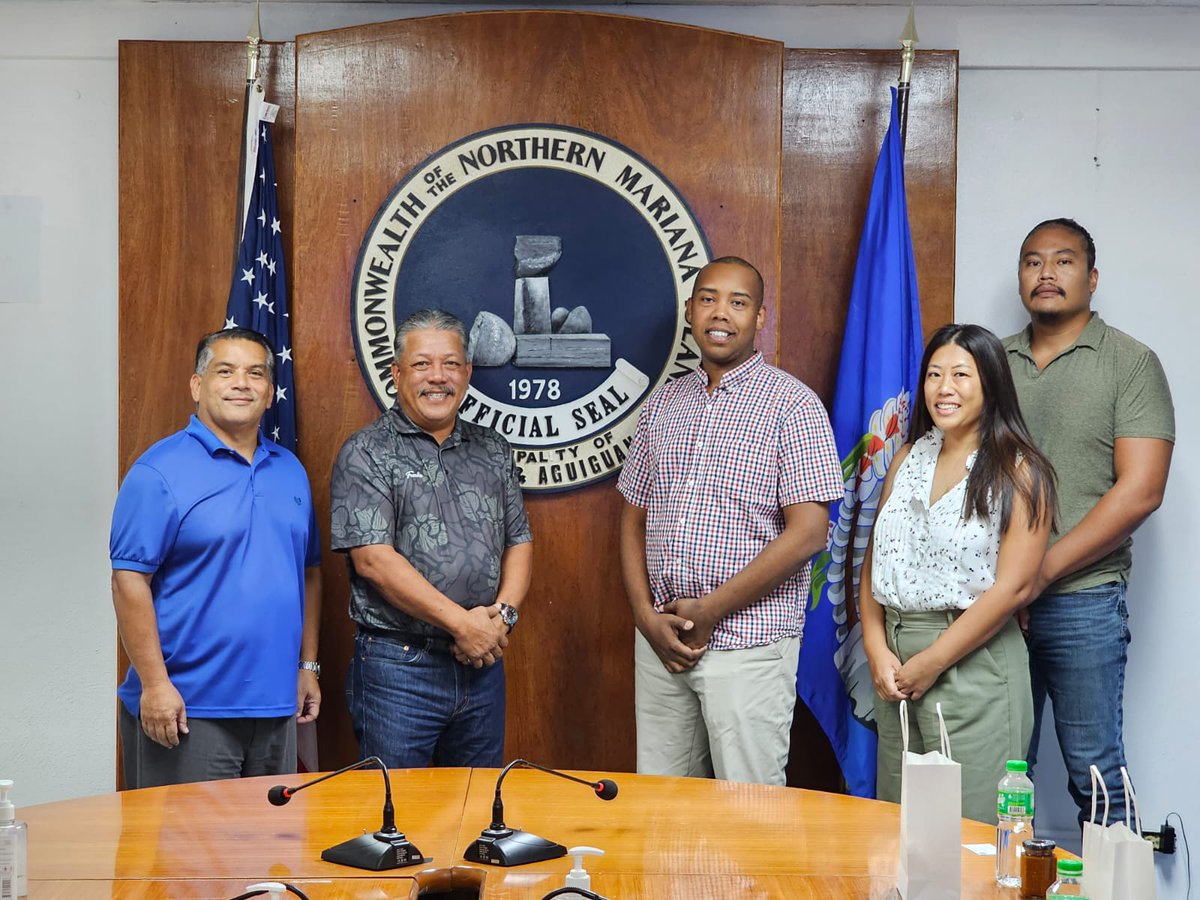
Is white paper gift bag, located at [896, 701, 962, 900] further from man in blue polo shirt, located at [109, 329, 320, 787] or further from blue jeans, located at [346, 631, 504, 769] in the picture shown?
man in blue polo shirt, located at [109, 329, 320, 787]

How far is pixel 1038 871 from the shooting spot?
1816mm

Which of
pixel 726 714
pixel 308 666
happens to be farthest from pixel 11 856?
pixel 726 714

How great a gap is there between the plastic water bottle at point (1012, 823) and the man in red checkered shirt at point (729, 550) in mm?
1305

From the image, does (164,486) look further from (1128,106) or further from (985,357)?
(1128,106)

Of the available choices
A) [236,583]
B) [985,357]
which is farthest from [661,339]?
[236,583]

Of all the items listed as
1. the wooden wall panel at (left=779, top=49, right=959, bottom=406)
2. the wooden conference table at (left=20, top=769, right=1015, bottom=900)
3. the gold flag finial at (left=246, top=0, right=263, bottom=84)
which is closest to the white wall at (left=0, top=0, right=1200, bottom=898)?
the wooden wall panel at (left=779, top=49, right=959, bottom=406)

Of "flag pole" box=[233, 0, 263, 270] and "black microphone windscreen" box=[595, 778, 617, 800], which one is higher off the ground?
"flag pole" box=[233, 0, 263, 270]

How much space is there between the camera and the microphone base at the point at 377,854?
1924 mm

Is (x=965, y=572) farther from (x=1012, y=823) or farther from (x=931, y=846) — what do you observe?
(x=931, y=846)

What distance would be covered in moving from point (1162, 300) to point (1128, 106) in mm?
650

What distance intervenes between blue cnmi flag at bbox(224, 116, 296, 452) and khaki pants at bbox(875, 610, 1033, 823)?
1.92m

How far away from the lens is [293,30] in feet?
12.8

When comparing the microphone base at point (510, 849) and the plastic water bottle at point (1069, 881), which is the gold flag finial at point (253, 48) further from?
the plastic water bottle at point (1069, 881)

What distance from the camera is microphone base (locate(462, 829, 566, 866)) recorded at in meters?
1.94
